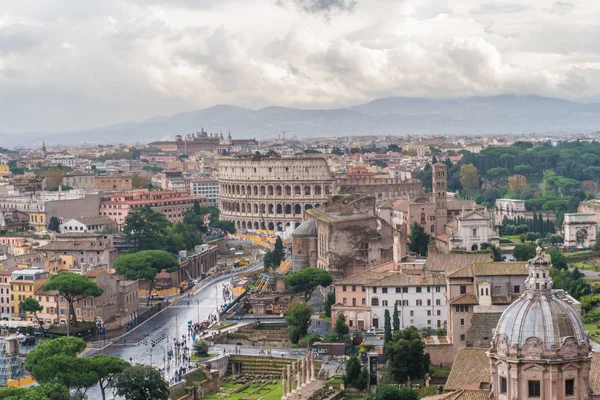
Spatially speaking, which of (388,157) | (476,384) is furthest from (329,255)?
(388,157)

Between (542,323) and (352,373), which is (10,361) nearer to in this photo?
(352,373)

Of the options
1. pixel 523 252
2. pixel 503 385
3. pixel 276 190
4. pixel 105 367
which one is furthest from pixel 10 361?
pixel 276 190

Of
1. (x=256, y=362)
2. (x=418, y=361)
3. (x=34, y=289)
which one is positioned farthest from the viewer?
(x=34, y=289)

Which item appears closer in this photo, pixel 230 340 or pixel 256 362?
pixel 256 362

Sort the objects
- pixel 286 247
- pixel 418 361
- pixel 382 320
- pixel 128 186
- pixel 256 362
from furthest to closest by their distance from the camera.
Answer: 1. pixel 128 186
2. pixel 286 247
3. pixel 382 320
4. pixel 256 362
5. pixel 418 361

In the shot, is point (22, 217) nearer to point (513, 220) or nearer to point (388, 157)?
point (513, 220)

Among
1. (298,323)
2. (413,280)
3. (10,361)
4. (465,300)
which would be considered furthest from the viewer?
(413,280)
